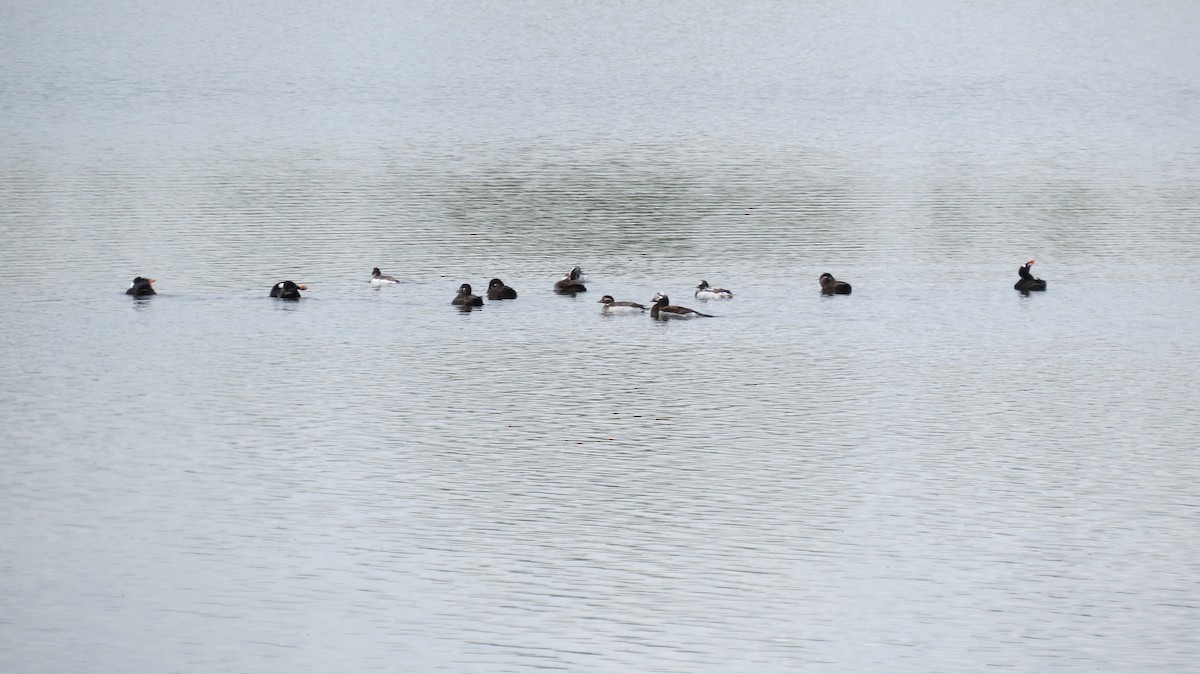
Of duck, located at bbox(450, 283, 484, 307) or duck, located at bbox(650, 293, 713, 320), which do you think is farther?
duck, located at bbox(450, 283, 484, 307)

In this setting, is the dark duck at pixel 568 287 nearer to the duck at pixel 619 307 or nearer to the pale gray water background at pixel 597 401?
the pale gray water background at pixel 597 401

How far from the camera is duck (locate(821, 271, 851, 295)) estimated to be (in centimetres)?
3178

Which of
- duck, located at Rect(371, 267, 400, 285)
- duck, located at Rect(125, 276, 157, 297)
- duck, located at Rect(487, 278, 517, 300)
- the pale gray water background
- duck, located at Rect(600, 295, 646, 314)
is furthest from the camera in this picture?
duck, located at Rect(371, 267, 400, 285)

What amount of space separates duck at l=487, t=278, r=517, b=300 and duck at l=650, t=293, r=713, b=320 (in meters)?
2.87

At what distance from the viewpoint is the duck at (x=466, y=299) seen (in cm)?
3073

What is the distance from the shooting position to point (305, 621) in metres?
15.2

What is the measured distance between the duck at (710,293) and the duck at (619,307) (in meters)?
1.25

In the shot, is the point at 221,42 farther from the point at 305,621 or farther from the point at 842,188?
the point at 305,621

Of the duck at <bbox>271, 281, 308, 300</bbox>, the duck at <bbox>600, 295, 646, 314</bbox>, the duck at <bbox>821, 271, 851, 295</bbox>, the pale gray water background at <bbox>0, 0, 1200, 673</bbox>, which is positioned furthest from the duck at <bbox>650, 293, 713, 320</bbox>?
the duck at <bbox>271, 281, 308, 300</bbox>

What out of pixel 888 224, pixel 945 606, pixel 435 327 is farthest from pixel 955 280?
pixel 945 606

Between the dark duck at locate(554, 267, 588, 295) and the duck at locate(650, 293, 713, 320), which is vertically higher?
the dark duck at locate(554, 267, 588, 295)

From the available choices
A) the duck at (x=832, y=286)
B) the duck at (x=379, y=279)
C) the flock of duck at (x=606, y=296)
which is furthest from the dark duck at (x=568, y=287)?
the duck at (x=832, y=286)

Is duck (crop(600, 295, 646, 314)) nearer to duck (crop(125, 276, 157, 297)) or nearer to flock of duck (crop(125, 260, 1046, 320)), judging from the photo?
flock of duck (crop(125, 260, 1046, 320))

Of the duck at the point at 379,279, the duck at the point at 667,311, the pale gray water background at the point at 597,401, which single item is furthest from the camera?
the duck at the point at 379,279
